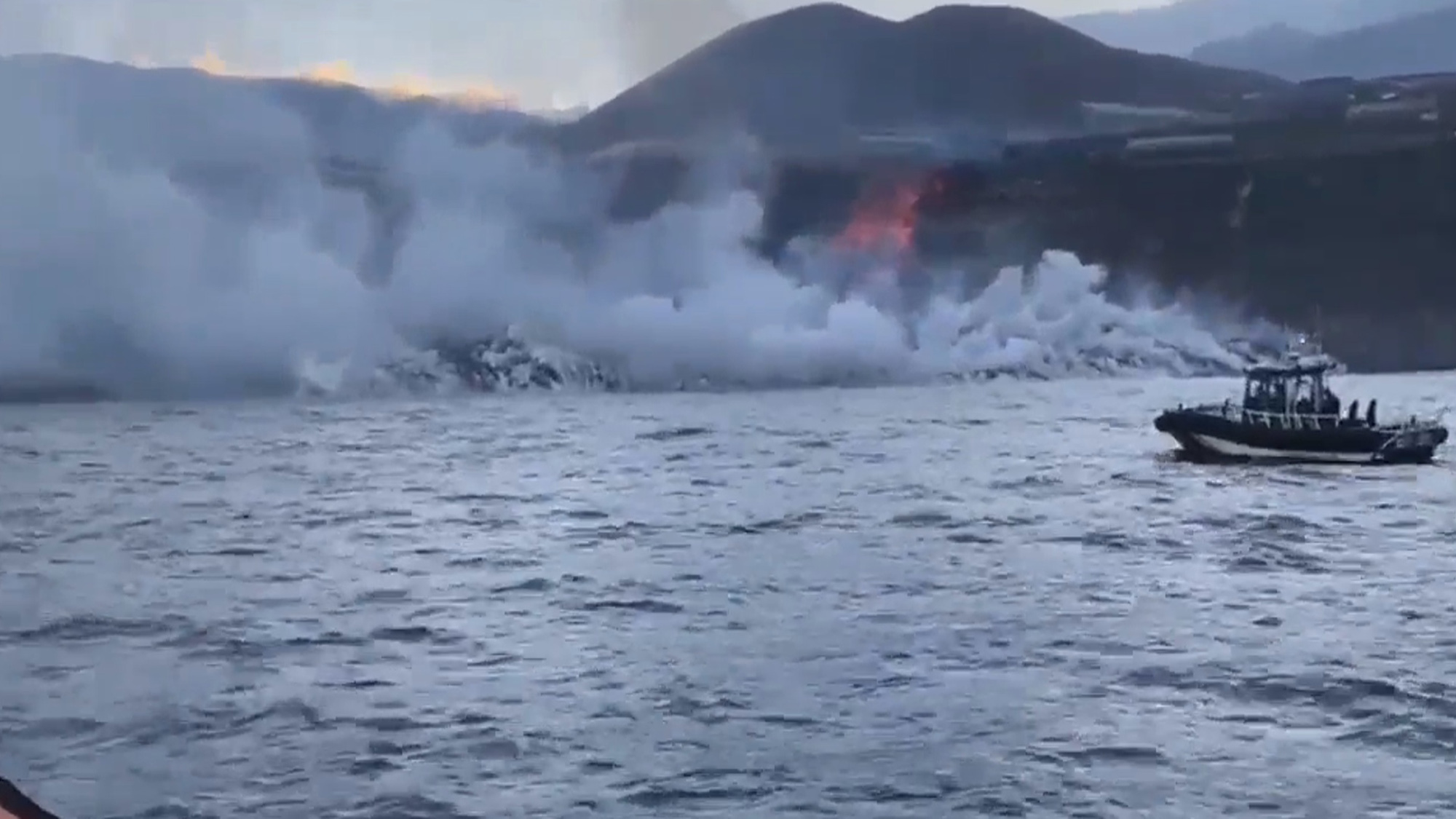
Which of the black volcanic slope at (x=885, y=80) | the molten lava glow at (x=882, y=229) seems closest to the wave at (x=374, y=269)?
the molten lava glow at (x=882, y=229)

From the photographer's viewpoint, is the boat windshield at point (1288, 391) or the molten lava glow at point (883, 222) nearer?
the boat windshield at point (1288, 391)

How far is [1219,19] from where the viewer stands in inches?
104

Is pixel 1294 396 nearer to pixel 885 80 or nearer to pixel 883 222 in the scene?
pixel 883 222

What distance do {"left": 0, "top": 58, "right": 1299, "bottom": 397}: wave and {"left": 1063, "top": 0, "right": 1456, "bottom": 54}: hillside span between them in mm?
443

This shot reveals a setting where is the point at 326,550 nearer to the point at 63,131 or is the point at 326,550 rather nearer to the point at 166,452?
the point at 166,452

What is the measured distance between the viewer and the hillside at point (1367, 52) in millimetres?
2574

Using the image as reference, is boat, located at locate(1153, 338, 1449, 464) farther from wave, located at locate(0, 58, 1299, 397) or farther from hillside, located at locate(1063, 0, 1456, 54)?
hillside, located at locate(1063, 0, 1456, 54)

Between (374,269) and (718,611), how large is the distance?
1.01 meters

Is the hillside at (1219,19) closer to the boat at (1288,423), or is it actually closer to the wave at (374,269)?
the wave at (374,269)

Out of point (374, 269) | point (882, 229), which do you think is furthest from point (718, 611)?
point (374, 269)

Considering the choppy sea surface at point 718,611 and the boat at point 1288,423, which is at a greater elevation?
Answer: the boat at point 1288,423

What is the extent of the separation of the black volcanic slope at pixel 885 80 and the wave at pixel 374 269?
15 centimetres

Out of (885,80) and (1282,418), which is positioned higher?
(885,80)

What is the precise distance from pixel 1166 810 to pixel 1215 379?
2.90 feet
